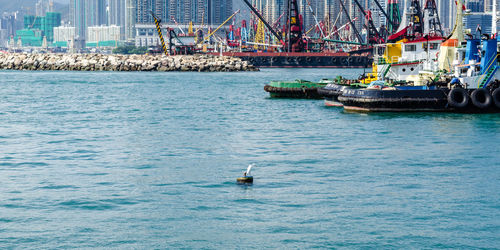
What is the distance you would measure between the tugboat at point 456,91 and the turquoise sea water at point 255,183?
1023 mm

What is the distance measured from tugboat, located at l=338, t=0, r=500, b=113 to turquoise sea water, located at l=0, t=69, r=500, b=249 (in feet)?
3.36

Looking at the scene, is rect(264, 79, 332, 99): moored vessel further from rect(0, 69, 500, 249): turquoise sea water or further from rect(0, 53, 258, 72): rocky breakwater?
rect(0, 53, 258, 72): rocky breakwater

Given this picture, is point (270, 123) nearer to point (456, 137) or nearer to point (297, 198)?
point (456, 137)

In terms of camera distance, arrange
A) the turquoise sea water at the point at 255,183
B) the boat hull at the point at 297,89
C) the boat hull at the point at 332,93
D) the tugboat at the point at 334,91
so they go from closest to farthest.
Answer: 1. the turquoise sea water at the point at 255,183
2. the tugboat at the point at 334,91
3. the boat hull at the point at 332,93
4. the boat hull at the point at 297,89

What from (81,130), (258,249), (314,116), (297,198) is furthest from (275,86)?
(258,249)

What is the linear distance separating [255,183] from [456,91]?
25.8 meters

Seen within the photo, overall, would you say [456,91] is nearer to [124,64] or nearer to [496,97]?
[496,97]

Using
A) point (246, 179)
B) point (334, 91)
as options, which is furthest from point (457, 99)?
point (246, 179)

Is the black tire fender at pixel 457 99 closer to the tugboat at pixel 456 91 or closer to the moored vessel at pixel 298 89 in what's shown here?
the tugboat at pixel 456 91

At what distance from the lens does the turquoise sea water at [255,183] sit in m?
17.8

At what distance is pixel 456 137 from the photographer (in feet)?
117

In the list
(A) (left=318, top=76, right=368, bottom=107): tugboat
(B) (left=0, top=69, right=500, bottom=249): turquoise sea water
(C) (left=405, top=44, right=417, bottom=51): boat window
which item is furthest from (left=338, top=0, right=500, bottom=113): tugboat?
(C) (left=405, top=44, right=417, bottom=51): boat window

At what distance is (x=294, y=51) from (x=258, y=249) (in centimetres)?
16860

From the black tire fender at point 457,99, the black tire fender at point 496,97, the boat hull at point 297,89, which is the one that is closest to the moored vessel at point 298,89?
the boat hull at point 297,89
